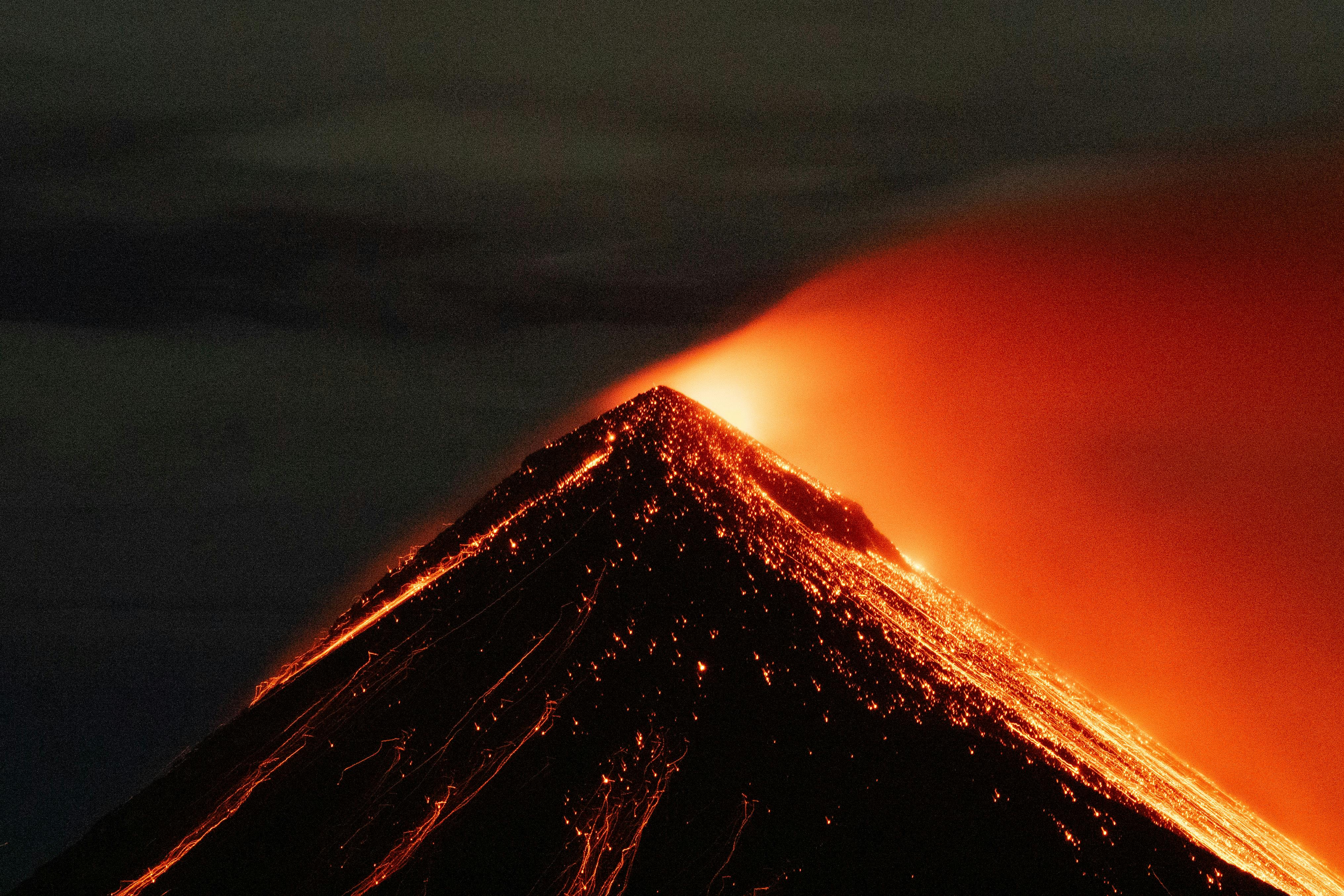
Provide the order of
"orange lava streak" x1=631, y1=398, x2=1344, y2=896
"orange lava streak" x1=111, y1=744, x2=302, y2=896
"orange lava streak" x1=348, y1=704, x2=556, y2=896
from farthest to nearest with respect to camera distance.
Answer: "orange lava streak" x1=631, y1=398, x2=1344, y2=896 → "orange lava streak" x1=111, y1=744, x2=302, y2=896 → "orange lava streak" x1=348, y1=704, x2=556, y2=896

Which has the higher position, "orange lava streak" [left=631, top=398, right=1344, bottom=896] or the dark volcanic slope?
"orange lava streak" [left=631, top=398, right=1344, bottom=896]

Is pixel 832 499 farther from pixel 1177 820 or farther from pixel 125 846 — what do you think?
pixel 125 846

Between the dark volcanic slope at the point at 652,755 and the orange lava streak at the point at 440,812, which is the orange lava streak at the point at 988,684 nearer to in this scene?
the dark volcanic slope at the point at 652,755

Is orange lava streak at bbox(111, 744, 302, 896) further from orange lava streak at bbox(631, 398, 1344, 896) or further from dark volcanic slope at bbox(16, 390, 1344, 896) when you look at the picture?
orange lava streak at bbox(631, 398, 1344, 896)

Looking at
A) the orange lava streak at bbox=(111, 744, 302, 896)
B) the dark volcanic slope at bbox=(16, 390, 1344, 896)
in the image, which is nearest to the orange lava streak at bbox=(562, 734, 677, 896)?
the dark volcanic slope at bbox=(16, 390, 1344, 896)

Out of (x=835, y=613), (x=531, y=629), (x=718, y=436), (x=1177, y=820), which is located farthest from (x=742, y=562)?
(x=1177, y=820)

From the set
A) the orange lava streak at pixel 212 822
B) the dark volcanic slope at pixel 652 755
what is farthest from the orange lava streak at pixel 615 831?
the orange lava streak at pixel 212 822

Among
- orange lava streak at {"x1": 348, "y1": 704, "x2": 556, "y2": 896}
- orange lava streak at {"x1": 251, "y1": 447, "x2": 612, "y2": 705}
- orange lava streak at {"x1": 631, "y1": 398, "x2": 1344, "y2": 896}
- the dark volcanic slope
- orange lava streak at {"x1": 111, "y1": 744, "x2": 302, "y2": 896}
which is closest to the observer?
orange lava streak at {"x1": 348, "y1": 704, "x2": 556, "y2": 896}
